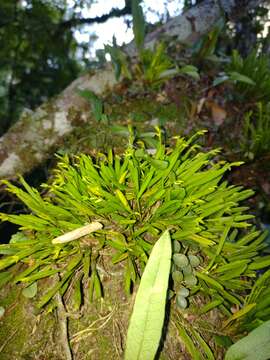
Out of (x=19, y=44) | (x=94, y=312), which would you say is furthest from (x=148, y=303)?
(x=19, y=44)

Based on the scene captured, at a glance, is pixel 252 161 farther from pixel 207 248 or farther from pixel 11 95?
pixel 11 95

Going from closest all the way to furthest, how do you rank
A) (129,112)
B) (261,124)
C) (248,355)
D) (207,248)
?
(248,355)
(207,248)
(261,124)
(129,112)

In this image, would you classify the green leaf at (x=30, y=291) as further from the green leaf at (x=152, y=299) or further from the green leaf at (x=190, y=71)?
the green leaf at (x=190, y=71)

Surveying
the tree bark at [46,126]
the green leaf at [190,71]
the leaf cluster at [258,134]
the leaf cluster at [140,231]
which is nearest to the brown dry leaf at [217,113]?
the leaf cluster at [258,134]

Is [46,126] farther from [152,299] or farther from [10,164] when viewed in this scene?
[152,299]

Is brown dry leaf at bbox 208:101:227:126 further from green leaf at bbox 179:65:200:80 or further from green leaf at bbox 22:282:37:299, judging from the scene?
green leaf at bbox 22:282:37:299

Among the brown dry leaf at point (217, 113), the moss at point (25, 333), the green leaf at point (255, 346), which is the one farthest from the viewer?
the brown dry leaf at point (217, 113)

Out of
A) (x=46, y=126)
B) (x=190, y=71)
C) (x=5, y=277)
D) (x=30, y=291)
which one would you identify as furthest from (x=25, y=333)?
(x=190, y=71)
